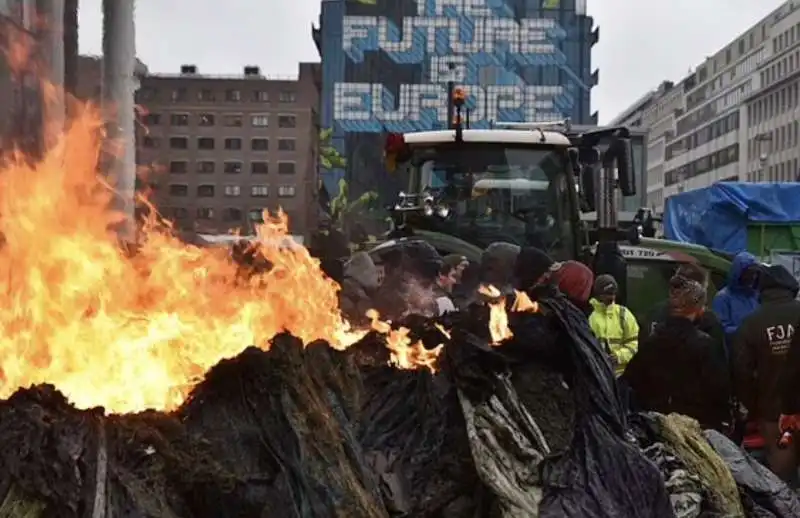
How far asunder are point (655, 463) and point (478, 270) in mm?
3085

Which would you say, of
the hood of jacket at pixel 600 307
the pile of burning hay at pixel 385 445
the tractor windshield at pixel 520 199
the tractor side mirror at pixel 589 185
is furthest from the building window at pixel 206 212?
the pile of burning hay at pixel 385 445

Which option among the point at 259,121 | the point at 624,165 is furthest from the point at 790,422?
the point at 259,121

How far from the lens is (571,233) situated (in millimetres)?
9195

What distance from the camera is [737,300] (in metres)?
7.14

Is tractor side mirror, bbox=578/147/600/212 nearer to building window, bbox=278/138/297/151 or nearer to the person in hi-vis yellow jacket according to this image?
the person in hi-vis yellow jacket

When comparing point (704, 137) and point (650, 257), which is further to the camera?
point (704, 137)

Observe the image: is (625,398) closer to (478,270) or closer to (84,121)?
(478,270)

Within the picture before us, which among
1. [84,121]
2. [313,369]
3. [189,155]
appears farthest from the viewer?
[189,155]

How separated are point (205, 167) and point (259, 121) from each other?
7.46 m

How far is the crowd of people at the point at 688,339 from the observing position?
18.5 feet

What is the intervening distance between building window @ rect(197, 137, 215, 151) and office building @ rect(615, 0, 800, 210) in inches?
2203

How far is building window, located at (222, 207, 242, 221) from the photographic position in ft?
60.2

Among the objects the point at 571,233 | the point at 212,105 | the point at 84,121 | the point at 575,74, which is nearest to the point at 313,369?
the point at 84,121

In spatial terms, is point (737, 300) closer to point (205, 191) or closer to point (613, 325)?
point (613, 325)
